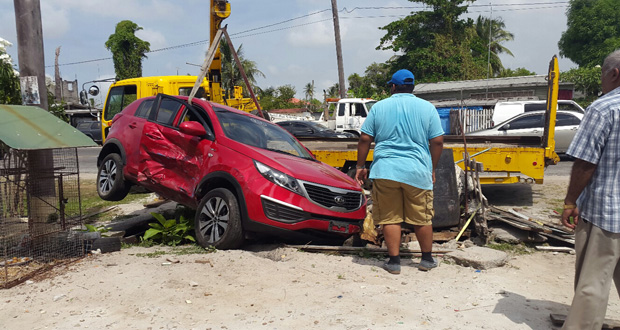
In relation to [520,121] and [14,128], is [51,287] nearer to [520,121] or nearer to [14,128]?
[14,128]

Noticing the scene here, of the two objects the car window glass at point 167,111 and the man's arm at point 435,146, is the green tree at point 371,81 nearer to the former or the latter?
the car window glass at point 167,111

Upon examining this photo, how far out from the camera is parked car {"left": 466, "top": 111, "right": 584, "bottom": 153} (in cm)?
1340

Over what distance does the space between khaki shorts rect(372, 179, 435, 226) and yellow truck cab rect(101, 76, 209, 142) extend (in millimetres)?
8879

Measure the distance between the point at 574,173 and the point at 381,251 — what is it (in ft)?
8.44

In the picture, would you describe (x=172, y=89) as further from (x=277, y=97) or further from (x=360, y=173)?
A: (x=277, y=97)

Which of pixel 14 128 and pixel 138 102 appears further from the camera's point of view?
pixel 138 102

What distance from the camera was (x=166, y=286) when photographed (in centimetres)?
442

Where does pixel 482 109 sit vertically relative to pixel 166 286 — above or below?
above

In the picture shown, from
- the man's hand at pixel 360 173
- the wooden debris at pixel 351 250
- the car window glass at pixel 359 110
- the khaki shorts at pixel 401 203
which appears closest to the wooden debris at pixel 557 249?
the wooden debris at pixel 351 250

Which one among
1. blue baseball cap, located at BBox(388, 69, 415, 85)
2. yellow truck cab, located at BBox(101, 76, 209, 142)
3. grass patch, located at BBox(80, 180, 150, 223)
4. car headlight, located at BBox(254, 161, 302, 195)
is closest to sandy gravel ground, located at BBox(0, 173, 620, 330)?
car headlight, located at BBox(254, 161, 302, 195)

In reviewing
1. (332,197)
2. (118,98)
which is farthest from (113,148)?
(118,98)

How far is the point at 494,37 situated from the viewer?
43.4 meters

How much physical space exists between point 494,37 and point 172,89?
37104 millimetres

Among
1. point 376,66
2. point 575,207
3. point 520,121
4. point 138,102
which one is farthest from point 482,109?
point 376,66
